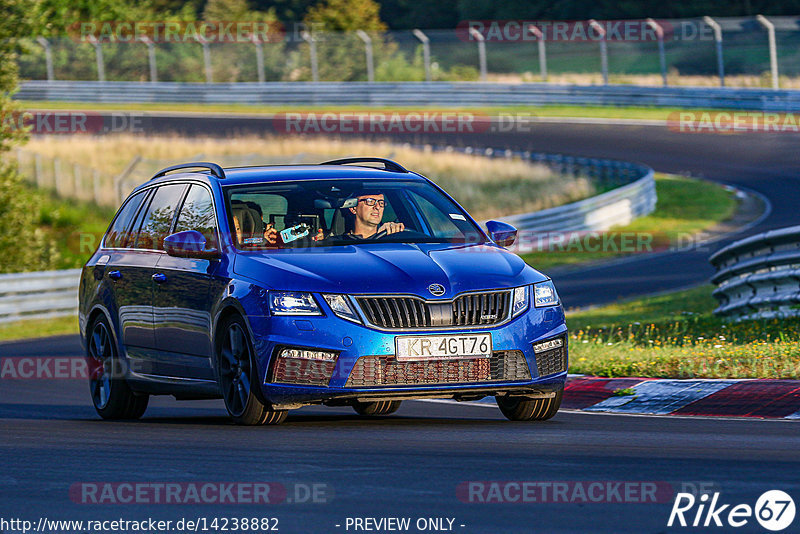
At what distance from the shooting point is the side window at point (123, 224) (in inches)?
444

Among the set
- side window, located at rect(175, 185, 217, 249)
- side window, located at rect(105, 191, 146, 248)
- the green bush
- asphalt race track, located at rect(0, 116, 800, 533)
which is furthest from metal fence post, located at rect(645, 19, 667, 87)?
side window, located at rect(175, 185, 217, 249)

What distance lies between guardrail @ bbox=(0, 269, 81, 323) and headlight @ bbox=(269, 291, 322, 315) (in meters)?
14.9

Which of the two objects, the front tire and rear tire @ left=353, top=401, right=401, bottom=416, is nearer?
the front tire

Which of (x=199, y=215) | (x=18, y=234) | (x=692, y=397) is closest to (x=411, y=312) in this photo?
(x=199, y=215)

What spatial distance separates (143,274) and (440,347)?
8.79ft

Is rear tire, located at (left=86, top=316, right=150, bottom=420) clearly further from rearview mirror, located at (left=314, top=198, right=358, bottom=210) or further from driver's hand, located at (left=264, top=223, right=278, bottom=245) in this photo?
rearview mirror, located at (left=314, top=198, right=358, bottom=210)

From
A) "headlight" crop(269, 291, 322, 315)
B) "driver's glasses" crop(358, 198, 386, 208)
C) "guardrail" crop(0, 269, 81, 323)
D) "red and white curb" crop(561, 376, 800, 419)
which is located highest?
"driver's glasses" crop(358, 198, 386, 208)

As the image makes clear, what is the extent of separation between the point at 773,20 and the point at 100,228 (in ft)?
72.0

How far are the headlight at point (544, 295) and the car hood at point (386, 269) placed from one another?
0.17 ft

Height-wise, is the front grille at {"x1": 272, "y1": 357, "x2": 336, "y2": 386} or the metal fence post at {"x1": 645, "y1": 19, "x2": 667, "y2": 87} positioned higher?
the front grille at {"x1": 272, "y1": 357, "x2": 336, "y2": 386}

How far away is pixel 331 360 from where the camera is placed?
868 cm

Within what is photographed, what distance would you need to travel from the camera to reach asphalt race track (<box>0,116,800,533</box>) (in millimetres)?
6121

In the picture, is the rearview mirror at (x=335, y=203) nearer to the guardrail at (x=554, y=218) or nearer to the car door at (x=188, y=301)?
the car door at (x=188, y=301)

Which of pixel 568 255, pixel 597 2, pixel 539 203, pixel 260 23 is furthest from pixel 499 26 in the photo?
pixel 568 255
